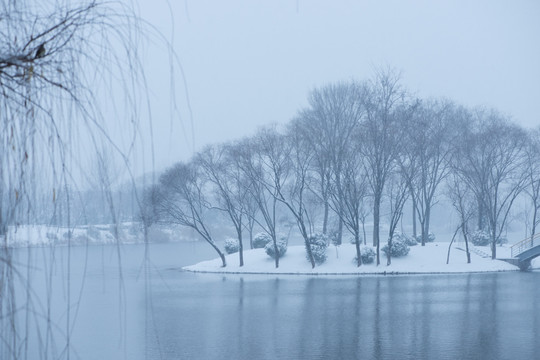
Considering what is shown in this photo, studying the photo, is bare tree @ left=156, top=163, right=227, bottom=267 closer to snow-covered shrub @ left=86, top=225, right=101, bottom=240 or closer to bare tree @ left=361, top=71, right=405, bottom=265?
bare tree @ left=361, top=71, right=405, bottom=265

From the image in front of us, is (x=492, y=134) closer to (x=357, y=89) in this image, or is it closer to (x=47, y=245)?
(x=357, y=89)

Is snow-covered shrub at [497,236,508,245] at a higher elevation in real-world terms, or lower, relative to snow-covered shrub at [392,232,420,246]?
lower

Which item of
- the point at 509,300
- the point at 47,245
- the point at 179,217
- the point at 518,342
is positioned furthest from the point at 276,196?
the point at 47,245

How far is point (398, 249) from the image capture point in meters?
31.5

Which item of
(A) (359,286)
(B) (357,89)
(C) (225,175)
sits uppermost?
(B) (357,89)

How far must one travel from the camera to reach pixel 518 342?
1261 centimetres

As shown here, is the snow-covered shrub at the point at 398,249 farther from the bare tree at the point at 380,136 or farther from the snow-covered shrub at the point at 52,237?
the snow-covered shrub at the point at 52,237

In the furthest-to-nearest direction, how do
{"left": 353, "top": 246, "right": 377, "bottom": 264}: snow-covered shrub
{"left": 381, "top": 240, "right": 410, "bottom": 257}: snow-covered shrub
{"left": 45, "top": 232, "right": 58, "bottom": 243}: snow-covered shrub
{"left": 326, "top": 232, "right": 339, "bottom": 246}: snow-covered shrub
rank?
{"left": 326, "top": 232, "right": 339, "bottom": 246}: snow-covered shrub
{"left": 381, "top": 240, "right": 410, "bottom": 257}: snow-covered shrub
{"left": 353, "top": 246, "right": 377, "bottom": 264}: snow-covered shrub
{"left": 45, "top": 232, "right": 58, "bottom": 243}: snow-covered shrub

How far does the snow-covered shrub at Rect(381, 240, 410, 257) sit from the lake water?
5.49 m

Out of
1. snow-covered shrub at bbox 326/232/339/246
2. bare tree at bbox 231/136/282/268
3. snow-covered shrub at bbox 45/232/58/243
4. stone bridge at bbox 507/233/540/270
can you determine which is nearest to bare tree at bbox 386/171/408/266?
snow-covered shrub at bbox 326/232/339/246

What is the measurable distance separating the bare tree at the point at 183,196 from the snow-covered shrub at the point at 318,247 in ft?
16.5

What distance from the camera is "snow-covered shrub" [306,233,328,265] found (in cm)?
3169

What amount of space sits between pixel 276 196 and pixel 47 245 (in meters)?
30.3

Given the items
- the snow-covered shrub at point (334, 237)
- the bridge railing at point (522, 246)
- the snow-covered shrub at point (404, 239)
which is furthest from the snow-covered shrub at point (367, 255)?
the bridge railing at point (522, 246)
